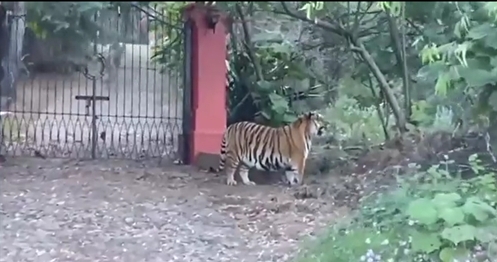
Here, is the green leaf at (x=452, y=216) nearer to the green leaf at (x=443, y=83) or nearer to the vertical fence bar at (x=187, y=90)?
the green leaf at (x=443, y=83)

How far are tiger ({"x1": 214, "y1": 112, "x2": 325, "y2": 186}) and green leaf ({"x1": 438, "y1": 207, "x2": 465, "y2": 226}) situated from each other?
4095 millimetres

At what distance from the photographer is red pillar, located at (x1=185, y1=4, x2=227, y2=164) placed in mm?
10266

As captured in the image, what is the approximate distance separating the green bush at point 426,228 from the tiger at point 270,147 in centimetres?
278

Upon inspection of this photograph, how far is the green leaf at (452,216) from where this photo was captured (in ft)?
18.4

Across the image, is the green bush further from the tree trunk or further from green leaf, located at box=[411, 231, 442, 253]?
the tree trunk

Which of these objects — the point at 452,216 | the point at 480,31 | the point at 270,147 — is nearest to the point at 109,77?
the point at 270,147

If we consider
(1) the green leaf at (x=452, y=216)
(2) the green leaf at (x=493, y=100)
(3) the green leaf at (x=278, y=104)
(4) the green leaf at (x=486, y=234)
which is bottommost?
(4) the green leaf at (x=486, y=234)

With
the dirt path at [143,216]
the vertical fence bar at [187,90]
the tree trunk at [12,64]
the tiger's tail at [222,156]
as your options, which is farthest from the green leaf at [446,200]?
the tree trunk at [12,64]

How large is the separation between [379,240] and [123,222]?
2.25m

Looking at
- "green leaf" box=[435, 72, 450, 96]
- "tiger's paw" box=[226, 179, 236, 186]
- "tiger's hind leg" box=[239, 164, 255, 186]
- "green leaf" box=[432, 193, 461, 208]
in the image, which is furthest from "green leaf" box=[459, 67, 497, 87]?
"tiger's hind leg" box=[239, 164, 255, 186]

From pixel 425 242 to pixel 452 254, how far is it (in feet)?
0.61

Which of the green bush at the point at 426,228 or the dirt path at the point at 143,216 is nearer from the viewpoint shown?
the green bush at the point at 426,228

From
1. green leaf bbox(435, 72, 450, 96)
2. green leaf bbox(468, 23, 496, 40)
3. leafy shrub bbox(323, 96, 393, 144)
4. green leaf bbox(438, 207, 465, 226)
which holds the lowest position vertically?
green leaf bbox(438, 207, 465, 226)

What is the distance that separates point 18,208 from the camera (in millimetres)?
7656
